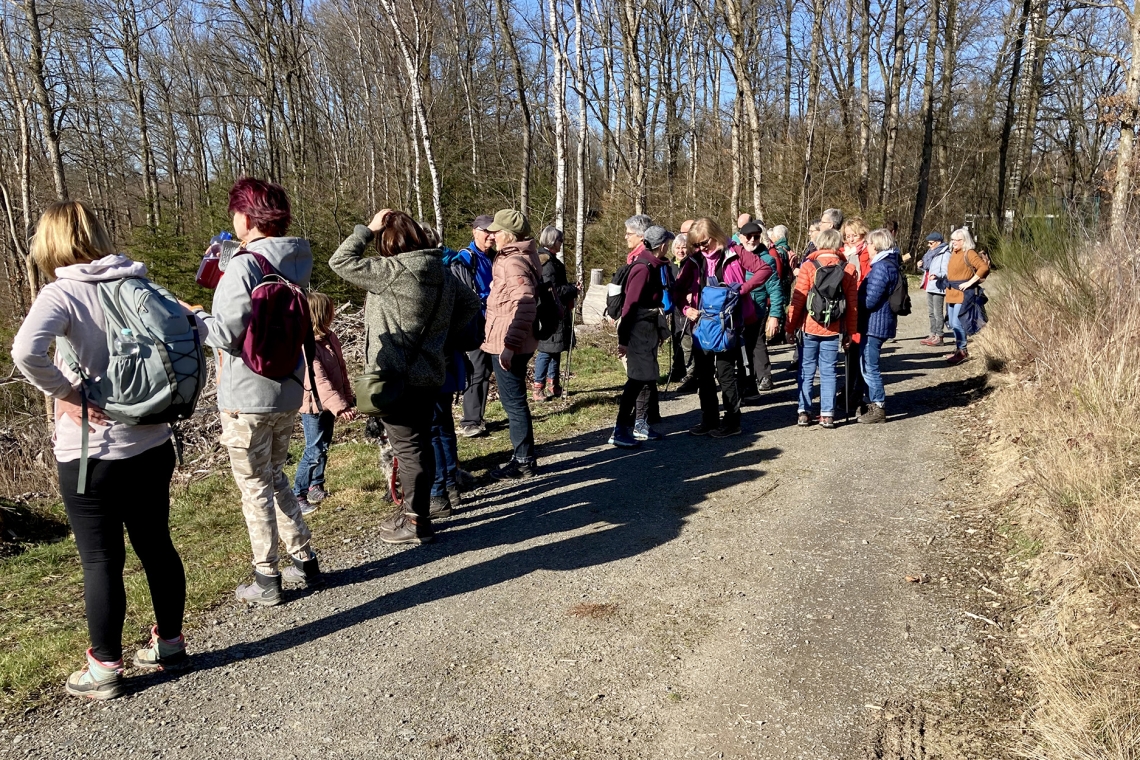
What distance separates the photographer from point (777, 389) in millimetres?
9500

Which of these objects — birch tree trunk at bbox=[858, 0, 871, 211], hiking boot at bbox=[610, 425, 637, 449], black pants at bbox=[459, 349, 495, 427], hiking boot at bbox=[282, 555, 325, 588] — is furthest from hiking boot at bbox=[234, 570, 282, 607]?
birch tree trunk at bbox=[858, 0, 871, 211]

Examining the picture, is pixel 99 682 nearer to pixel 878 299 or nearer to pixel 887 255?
pixel 878 299

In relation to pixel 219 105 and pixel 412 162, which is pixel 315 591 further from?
pixel 219 105

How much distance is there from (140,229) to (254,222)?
18.0 meters

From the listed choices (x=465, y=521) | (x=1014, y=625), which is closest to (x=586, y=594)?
(x=465, y=521)

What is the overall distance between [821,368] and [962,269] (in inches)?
180

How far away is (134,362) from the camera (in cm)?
316

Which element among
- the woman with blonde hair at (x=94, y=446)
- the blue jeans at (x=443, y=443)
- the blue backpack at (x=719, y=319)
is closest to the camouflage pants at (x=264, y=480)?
the woman with blonde hair at (x=94, y=446)

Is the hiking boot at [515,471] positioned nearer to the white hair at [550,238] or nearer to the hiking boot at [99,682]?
the white hair at [550,238]

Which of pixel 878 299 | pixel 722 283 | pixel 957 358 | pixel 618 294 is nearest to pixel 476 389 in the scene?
pixel 618 294

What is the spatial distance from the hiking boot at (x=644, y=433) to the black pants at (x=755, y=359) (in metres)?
1.74

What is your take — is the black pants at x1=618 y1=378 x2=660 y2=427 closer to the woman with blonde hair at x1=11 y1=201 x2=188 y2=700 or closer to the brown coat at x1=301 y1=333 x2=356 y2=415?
the brown coat at x1=301 y1=333 x2=356 y2=415

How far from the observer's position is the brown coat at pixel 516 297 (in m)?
5.95

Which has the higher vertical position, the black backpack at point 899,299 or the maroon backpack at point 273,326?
the maroon backpack at point 273,326
